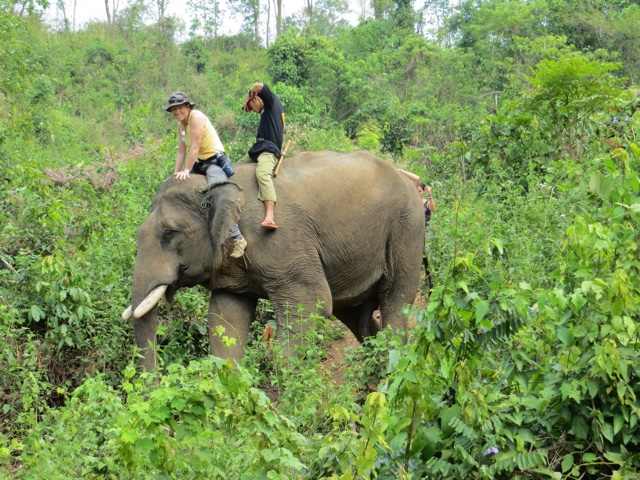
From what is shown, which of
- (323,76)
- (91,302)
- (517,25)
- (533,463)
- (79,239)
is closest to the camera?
(533,463)

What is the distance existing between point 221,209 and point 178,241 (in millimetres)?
405

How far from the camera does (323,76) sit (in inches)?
920

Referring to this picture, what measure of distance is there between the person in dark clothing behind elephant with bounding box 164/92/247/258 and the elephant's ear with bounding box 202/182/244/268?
0.29 ft

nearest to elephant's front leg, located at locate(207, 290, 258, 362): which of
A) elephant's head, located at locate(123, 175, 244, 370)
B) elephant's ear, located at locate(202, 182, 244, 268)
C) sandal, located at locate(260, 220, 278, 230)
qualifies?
elephant's head, located at locate(123, 175, 244, 370)

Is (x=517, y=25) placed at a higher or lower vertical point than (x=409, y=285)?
higher

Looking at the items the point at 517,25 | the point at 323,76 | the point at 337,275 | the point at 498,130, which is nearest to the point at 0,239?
the point at 337,275

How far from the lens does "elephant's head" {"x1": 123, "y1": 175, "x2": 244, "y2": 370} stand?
561 centimetres

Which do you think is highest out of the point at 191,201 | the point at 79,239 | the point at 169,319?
the point at 191,201

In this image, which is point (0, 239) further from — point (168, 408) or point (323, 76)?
point (323, 76)

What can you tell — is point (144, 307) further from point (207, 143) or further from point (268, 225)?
point (207, 143)

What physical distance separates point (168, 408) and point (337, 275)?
3.42 metres

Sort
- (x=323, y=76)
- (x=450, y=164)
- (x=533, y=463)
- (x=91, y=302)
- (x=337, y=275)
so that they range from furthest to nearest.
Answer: (x=323, y=76), (x=450, y=164), (x=337, y=275), (x=91, y=302), (x=533, y=463)

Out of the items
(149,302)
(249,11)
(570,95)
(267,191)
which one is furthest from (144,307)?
(249,11)

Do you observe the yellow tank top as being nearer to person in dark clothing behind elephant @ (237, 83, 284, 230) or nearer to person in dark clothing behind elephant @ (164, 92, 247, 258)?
person in dark clothing behind elephant @ (164, 92, 247, 258)
